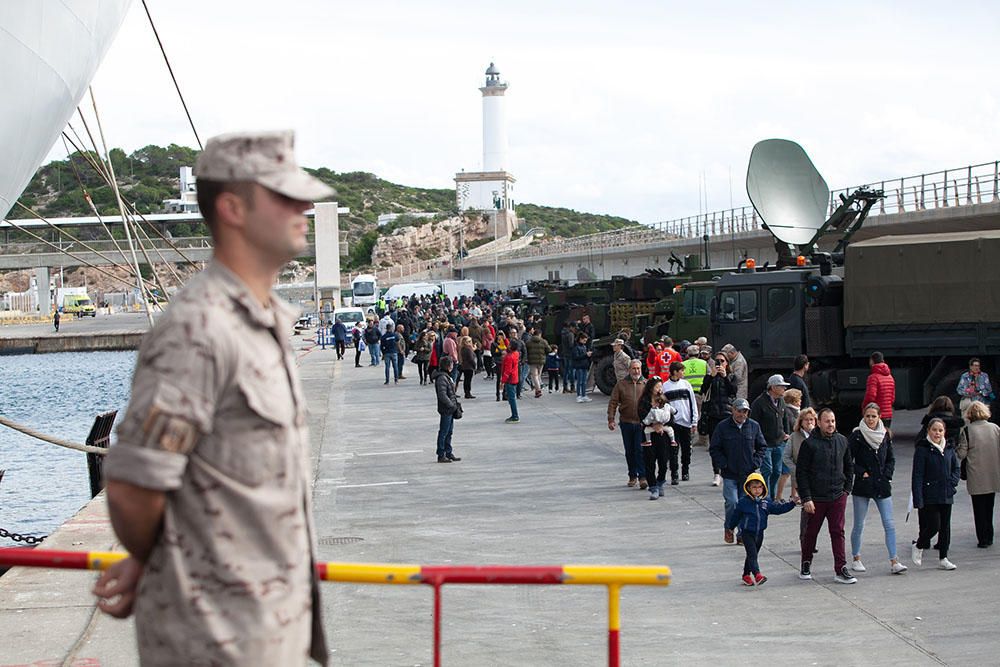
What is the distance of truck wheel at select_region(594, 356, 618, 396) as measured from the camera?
1154 inches

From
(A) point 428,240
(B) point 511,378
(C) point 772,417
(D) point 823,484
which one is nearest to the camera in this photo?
(D) point 823,484

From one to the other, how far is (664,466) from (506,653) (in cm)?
738

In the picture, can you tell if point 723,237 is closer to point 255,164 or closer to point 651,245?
point 651,245

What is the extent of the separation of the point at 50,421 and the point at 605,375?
2176 centimetres

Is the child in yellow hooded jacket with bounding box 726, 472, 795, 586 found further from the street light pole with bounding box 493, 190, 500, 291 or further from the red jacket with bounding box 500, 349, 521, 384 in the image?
the street light pole with bounding box 493, 190, 500, 291

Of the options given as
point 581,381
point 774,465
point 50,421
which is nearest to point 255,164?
point 774,465

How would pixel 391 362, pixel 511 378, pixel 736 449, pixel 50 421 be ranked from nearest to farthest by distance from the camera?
pixel 736 449
pixel 511 378
pixel 391 362
pixel 50 421

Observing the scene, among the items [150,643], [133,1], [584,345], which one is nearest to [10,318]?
[584,345]

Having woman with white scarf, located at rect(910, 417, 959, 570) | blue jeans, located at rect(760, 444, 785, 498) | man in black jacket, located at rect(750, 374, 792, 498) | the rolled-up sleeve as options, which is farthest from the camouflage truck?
the rolled-up sleeve

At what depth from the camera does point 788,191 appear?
2648 cm

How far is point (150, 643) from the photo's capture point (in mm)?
2895

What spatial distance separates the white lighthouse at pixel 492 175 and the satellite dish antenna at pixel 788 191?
14209cm

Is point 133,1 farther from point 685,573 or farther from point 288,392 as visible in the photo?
point 288,392

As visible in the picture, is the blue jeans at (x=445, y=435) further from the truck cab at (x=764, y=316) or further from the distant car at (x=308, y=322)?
the distant car at (x=308, y=322)
